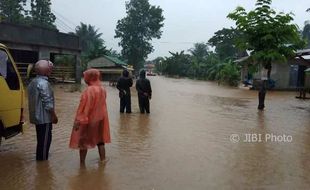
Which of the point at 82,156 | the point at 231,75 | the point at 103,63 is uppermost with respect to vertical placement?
the point at 103,63

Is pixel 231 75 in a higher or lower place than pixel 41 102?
lower

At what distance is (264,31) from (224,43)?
49327 millimetres

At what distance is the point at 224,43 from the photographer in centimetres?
6825

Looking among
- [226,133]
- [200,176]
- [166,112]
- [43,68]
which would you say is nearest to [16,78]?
[43,68]

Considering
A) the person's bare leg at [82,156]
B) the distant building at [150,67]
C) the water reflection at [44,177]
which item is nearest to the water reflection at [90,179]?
the person's bare leg at [82,156]

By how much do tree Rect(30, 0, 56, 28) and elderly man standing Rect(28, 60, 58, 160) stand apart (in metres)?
55.8

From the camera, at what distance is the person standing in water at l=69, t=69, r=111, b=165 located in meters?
6.97

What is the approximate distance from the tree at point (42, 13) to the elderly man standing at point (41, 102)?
5576 centimetres

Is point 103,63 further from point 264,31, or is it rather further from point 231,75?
point 264,31

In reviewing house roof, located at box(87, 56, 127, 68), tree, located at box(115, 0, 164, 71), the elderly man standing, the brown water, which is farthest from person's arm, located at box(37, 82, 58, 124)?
tree, located at box(115, 0, 164, 71)

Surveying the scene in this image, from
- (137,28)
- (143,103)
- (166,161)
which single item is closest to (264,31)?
(143,103)

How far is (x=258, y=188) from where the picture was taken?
20.3ft

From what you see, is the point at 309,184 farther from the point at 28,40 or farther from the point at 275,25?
the point at 28,40

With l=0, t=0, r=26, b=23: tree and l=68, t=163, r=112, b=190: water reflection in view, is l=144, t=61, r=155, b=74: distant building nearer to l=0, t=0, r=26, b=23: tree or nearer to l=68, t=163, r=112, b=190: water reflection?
l=0, t=0, r=26, b=23: tree
